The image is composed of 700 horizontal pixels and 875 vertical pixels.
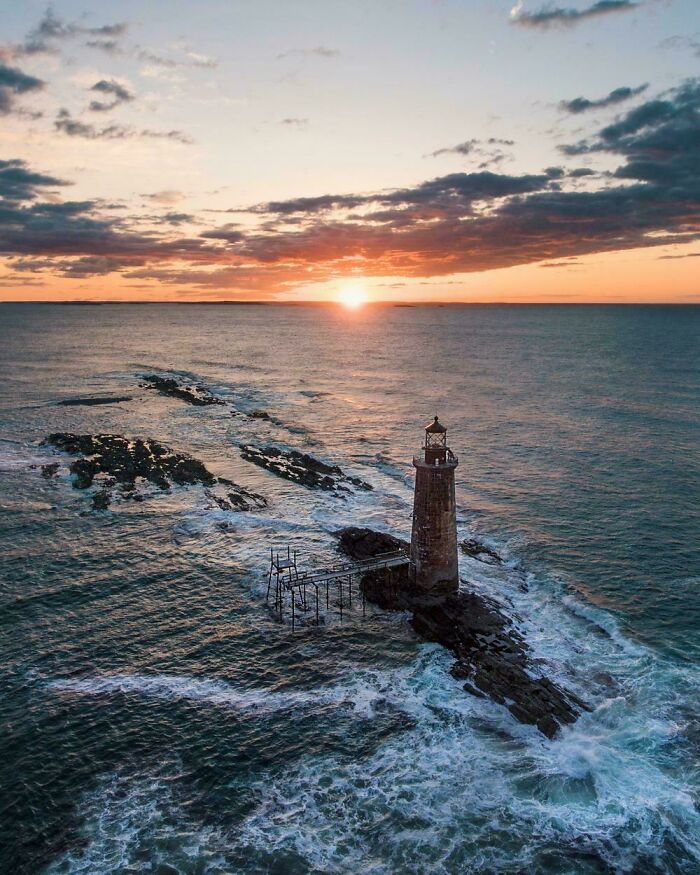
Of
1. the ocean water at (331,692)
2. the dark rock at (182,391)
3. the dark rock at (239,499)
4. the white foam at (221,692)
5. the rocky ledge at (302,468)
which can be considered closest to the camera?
the ocean water at (331,692)

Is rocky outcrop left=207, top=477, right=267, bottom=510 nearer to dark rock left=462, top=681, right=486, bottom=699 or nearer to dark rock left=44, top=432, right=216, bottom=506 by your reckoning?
dark rock left=44, top=432, right=216, bottom=506

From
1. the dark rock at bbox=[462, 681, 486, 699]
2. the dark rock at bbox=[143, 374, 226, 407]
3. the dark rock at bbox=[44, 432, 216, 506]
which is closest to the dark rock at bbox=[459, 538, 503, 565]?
the dark rock at bbox=[462, 681, 486, 699]

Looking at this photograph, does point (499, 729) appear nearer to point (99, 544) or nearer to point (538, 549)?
point (538, 549)

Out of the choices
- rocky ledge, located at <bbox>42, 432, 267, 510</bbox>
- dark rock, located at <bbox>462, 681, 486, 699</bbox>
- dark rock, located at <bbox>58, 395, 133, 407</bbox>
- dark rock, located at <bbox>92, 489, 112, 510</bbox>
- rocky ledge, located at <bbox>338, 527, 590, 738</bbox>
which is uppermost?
dark rock, located at <bbox>58, 395, 133, 407</bbox>

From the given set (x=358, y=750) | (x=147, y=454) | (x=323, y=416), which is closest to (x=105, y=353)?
(x=323, y=416)

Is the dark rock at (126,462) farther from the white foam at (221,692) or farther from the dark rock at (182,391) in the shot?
the dark rock at (182,391)

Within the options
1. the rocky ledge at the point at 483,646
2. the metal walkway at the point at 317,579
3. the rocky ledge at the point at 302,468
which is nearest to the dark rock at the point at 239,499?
the rocky ledge at the point at 302,468
